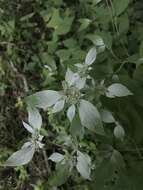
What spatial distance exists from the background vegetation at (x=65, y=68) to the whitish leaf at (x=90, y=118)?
0.17 m

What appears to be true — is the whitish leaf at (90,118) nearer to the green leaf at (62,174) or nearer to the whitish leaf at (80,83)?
the whitish leaf at (80,83)

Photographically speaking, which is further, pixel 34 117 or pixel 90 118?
pixel 34 117

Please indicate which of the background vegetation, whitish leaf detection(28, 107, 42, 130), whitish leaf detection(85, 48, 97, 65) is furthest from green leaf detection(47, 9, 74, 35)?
whitish leaf detection(28, 107, 42, 130)

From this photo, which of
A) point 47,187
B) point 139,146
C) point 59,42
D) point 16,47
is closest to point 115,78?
point 139,146

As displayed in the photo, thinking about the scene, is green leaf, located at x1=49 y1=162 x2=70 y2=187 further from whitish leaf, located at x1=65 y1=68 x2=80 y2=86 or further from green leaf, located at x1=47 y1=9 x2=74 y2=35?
green leaf, located at x1=47 y1=9 x2=74 y2=35

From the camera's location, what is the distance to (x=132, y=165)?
1.38 m

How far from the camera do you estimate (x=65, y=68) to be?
5.74ft

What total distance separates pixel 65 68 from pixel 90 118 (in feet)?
2.33

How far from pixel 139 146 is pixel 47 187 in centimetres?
80

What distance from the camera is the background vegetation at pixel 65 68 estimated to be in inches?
52.1

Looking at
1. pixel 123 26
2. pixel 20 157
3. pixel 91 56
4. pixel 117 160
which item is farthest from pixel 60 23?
pixel 20 157

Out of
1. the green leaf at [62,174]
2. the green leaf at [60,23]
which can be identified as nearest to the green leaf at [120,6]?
the green leaf at [62,174]

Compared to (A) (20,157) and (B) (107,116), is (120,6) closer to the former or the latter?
(B) (107,116)

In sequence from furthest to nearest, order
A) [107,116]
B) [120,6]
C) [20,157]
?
[120,6] → [107,116] → [20,157]
